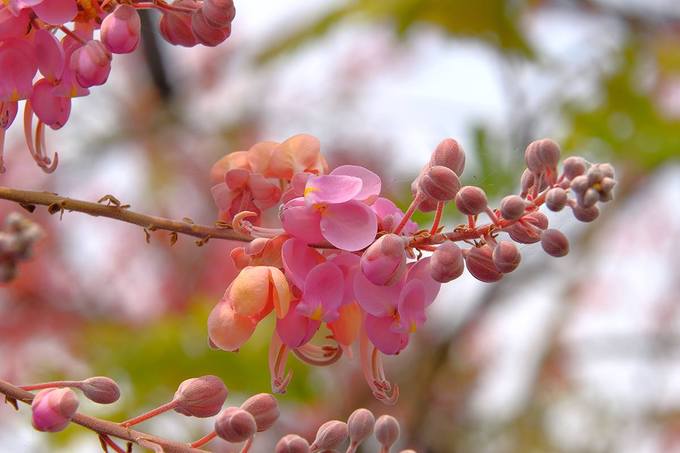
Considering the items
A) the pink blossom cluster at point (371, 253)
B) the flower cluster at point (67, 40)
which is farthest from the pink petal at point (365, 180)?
the flower cluster at point (67, 40)

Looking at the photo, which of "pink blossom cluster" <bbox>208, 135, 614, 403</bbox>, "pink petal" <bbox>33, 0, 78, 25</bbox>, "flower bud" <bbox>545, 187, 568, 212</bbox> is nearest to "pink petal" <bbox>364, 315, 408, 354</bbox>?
"pink blossom cluster" <bbox>208, 135, 614, 403</bbox>

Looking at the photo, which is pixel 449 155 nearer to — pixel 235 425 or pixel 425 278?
pixel 425 278

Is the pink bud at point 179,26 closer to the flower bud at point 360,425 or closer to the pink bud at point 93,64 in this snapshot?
the pink bud at point 93,64

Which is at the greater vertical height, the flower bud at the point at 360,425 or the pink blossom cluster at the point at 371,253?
the pink blossom cluster at the point at 371,253

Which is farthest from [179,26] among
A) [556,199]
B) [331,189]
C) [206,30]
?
[556,199]

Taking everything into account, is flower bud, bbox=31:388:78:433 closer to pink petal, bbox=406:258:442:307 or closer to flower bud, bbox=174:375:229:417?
flower bud, bbox=174:375:229:417
